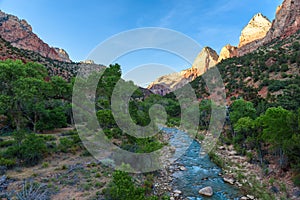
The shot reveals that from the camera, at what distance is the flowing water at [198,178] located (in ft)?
32.1

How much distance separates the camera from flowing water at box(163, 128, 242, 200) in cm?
979

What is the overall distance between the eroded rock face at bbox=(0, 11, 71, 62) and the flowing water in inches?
4219

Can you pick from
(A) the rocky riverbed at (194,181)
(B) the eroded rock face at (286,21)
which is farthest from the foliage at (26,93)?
(B) the eroded rock face at (286,21)

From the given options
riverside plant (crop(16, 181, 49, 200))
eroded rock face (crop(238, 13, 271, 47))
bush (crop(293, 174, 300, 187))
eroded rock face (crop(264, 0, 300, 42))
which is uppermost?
eroded rock face (crop(238, 13, 271, 47))

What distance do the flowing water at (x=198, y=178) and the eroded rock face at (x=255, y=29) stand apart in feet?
308

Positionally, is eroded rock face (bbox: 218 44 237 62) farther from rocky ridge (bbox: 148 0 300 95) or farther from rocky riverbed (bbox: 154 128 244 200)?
rocky riverbed (bbox: 154 128 244 200)

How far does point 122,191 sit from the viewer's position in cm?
746

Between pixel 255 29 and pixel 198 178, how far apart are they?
10441cm

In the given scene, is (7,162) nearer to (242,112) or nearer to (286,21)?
(242,112)

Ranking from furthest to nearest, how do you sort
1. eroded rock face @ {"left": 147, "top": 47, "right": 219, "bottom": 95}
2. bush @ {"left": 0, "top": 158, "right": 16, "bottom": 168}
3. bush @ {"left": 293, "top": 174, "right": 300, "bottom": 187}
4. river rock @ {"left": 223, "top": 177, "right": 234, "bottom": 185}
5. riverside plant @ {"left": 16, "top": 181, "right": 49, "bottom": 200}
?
1. eroded rock face @ {"left": 147, "top": 47, "right": 219, "bottom": 95}
2. river rock @ {"left": 223, "top": 177, "right": 234, "bottom": 185}
3. bush @ {"left": 0, "top": 158, "right": 16, "bottom": 168}
4. bush @ {"left": 293, "top": 174, "right": 300, "bottom": 187}
5. riverside plant @ {"left": 16, "top": 181, "right": 49, "bottom": 200}

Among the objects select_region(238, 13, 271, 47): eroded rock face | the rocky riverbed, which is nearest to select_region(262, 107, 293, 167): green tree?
the rocky riverbed

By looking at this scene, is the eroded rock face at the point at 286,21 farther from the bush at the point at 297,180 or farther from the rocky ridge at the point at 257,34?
the bush at the point at 297,180

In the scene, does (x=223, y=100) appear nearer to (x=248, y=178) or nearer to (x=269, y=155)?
(x=269, y=155)

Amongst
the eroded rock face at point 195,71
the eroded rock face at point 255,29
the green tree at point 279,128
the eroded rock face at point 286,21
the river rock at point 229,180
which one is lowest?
the river rock at point 229,180
